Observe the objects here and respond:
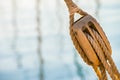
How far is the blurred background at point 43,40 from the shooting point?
17.1 ft

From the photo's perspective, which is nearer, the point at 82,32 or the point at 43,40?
the point at 82,32

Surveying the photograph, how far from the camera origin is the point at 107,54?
1621 mm

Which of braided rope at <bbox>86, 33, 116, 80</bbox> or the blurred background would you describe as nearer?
braided rope at <bbox>86, 33, 116, 80</bbox>

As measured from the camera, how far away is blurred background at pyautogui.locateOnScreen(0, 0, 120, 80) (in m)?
5.23

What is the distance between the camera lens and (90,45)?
5.19 ft

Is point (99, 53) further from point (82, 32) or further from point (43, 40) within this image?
point (43, 40)

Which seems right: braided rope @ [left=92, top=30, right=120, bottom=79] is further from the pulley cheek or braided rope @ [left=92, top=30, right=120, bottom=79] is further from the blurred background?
the blurred background

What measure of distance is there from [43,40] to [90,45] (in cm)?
515

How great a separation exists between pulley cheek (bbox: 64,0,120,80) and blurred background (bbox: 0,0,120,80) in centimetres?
160

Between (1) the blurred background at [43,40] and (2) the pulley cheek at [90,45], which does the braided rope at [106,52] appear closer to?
(2) the pulley cheek at [90,45]

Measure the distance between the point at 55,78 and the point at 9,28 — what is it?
325 cm

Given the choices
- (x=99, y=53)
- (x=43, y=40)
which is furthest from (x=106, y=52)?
(x=43, y=40)

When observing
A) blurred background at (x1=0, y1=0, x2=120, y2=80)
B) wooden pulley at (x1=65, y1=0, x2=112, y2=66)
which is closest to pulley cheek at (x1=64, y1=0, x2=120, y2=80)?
wooden pulley at (x1=65, y1=0, x2=112, y2=66)

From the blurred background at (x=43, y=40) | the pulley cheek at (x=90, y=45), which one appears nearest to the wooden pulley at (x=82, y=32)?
the pulley cheek at (x=90, y=45)
